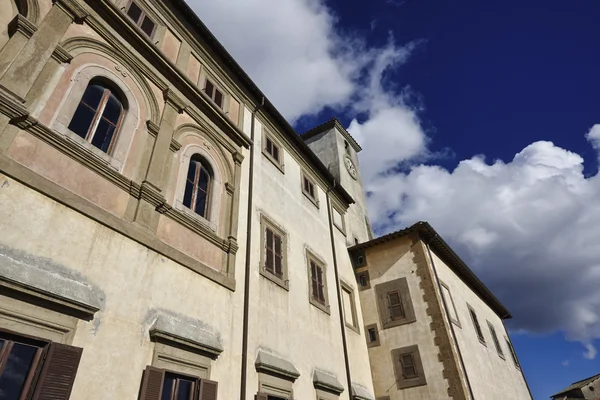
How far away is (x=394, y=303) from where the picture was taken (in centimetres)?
1508

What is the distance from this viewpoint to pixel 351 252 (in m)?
16.6

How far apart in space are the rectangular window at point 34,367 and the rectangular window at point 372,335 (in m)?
11.7

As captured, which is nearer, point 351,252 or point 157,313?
point 157,313

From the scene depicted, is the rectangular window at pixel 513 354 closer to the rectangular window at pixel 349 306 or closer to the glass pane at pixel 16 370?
the rectangular window at pixel 349 306

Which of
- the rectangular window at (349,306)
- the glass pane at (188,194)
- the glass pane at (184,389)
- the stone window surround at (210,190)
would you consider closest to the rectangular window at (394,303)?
the rectangular window at (349,306)

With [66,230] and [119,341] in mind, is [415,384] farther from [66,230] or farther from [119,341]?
[66,230]

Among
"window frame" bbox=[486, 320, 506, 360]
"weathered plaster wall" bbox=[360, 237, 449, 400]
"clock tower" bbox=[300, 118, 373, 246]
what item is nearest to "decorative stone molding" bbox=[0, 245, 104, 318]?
"weathered plaster wall" bbox=[360, 237, 449, 400]

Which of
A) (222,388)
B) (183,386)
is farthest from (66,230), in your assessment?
A: (222,388)

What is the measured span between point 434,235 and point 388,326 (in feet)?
14.3

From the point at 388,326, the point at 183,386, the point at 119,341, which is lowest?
the point at 183,386

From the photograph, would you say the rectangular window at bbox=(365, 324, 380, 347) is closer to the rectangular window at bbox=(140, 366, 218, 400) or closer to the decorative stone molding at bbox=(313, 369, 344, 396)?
the decorative stone molding at bbox=(313, 369, 344, 396)

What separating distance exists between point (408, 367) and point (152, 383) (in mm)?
10603

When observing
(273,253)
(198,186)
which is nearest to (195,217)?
(198,186)

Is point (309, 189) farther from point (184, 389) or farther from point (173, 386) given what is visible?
point (173, 386)
